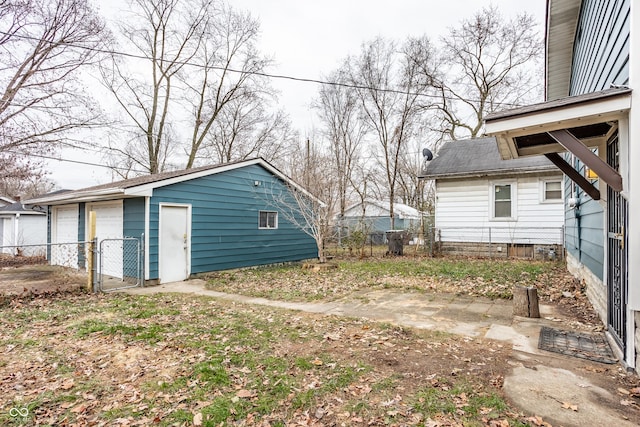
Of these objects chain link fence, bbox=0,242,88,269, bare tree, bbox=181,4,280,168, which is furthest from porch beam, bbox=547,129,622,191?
bare tree, bbox=181,4,280,168

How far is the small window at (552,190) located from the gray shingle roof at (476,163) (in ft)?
1.90

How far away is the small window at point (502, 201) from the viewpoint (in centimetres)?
1212

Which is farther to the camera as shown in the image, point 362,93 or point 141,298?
point 362,93

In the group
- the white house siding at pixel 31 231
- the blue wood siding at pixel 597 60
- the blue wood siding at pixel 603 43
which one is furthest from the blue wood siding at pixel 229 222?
the white house siding at pixel 31 231

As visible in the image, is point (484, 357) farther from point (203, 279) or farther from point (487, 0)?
point (487, 0)

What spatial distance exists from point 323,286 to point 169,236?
434 cm

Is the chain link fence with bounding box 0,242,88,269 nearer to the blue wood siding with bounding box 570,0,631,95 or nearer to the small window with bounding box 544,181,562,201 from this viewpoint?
the blue wood siding with bounding box 570,0,631,95

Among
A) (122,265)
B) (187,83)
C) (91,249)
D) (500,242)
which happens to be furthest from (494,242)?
(187,83)

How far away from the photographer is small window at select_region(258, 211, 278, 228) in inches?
441

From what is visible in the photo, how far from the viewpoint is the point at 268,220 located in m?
11.5

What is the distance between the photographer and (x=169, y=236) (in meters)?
8.62

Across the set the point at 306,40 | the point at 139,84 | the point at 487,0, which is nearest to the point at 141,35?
the point at 139,84

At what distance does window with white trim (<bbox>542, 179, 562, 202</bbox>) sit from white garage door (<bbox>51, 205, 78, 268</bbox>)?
53.5 ft

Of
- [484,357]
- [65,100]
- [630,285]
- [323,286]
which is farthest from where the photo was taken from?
[65,100]
